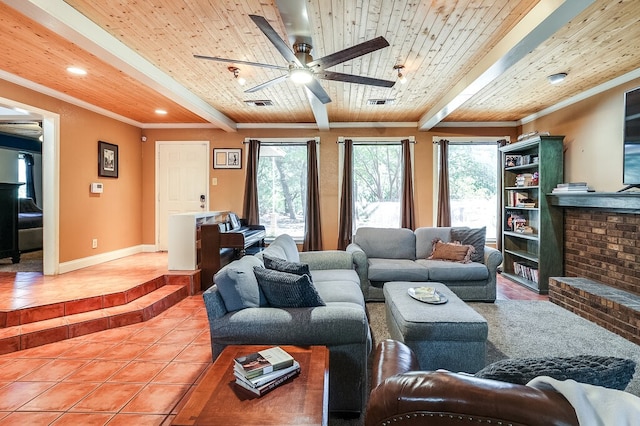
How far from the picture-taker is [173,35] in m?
2.94

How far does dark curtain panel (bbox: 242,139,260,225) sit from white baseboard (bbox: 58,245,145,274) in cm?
203

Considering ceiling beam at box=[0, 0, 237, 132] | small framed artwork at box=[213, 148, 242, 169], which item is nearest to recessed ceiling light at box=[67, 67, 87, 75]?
ceiling beam at box=[0, 0, 237, 132]

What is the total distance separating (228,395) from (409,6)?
269 centimetres

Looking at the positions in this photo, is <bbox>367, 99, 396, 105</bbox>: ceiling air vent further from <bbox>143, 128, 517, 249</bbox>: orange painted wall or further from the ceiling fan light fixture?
the ceiling fan light fixture

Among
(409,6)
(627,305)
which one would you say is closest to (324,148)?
(409,6)

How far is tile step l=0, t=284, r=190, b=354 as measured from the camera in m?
2.87

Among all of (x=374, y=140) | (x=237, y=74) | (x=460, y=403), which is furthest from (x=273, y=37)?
(x=374, y=140)

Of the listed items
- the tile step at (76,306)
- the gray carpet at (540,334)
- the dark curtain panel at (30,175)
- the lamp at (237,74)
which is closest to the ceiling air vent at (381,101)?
the lamp at (237,74)

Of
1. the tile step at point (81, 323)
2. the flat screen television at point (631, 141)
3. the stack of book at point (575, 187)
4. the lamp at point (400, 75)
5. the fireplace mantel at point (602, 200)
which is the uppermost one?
the lamp at point (400, 75)

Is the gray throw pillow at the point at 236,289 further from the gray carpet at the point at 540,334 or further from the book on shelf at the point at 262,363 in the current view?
the gray carpet at the point at 540,334

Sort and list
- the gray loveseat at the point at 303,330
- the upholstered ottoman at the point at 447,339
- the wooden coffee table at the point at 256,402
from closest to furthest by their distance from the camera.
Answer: the wooden coffee table at the point at 256,402 → the gray loveseat at the point at 303,330 → the upholstered ottoman at the point at 447,339

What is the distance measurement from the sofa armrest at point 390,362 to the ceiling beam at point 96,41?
9.56 feet

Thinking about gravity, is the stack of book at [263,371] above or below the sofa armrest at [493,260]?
below

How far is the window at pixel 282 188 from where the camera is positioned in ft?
20.8
